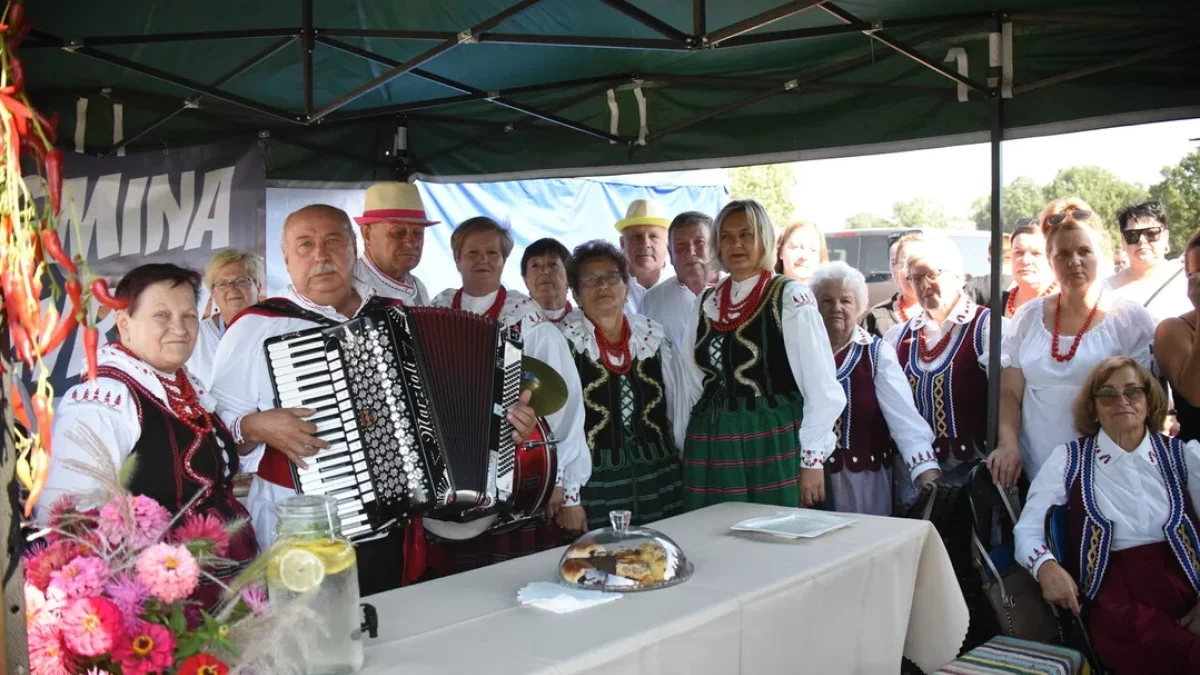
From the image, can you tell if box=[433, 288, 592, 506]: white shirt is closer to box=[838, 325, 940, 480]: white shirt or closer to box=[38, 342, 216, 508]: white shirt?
box=[838, 325, 940, 480]: white shirt

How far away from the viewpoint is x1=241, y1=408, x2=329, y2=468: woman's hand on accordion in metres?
2.36

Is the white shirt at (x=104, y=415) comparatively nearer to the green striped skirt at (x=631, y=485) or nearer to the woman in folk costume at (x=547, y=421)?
the woman in folk costume at (x=547, y=421)

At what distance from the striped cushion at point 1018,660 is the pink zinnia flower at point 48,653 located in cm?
220

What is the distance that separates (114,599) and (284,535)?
289 millimetres

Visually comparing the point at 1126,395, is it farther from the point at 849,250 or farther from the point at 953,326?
the point at 849,250

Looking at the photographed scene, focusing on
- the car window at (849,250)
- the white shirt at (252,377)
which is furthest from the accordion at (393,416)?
the car window at (849,250)

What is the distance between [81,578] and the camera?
138cm

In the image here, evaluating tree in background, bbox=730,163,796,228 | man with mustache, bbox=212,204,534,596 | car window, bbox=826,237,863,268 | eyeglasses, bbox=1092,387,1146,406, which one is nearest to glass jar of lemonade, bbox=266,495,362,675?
man with mustache, bbox=212,204,534,596

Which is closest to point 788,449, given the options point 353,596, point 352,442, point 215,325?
point 352,442

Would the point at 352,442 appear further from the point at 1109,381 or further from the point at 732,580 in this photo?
the point at 1109,381

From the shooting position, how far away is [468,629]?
1.93 metres

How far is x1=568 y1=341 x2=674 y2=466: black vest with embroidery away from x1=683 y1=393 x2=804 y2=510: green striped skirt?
22 cm

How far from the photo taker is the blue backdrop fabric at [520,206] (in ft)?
19.1

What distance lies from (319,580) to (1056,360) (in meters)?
3.03
